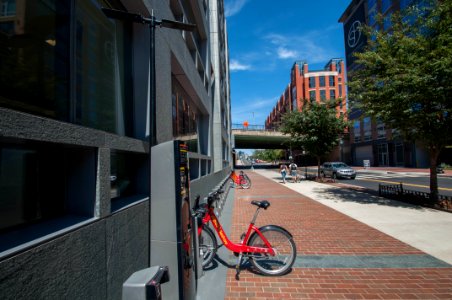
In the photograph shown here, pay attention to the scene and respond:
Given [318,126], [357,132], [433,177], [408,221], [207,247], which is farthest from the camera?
[357,132]

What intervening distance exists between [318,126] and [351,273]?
17972mm

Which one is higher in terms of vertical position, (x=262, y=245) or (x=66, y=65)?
(x=66, y=65)

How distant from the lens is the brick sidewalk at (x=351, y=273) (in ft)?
11.7

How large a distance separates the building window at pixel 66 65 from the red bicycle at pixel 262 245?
2.00 metres

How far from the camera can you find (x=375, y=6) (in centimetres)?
4428

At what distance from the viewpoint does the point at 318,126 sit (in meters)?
20.8

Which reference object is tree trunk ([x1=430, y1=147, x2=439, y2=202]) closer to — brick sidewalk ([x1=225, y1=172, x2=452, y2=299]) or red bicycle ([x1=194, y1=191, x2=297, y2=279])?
brick sidewalk ([x1=225, y1=172, x2=452, y2=299])

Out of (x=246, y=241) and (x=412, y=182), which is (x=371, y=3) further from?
(x=246, y=241)

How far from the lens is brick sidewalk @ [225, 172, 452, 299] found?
356 cm

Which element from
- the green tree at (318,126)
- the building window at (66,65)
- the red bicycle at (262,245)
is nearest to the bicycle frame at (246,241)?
the red bicycle at (262,245)

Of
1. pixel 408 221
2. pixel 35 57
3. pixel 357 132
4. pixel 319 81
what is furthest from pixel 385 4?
pixel 35 57

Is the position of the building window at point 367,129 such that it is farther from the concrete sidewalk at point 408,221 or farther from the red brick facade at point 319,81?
the concrete sidewalk at point 408,221

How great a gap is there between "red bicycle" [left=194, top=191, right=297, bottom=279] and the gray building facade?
1.08 m

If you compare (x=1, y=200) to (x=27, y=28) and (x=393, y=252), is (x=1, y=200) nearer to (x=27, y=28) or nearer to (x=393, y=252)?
(x=27, y=28)
